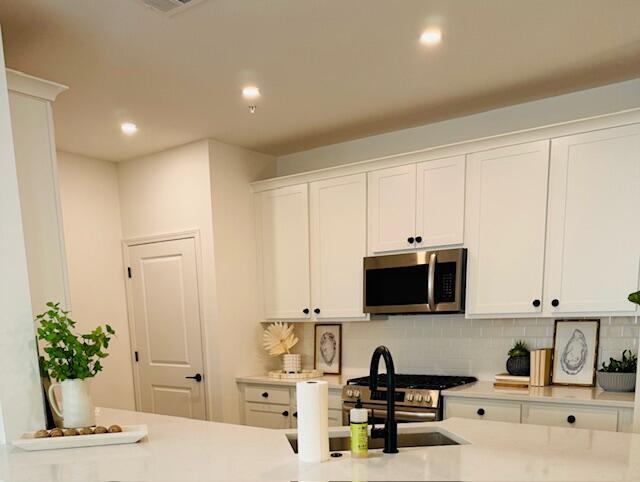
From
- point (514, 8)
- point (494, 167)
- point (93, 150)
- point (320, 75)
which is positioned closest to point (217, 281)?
point (93, 150)

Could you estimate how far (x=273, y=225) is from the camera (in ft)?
13.8

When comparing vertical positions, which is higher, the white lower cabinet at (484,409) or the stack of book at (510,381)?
the stack of book at (510,381)

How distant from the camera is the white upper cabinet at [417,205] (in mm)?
3350

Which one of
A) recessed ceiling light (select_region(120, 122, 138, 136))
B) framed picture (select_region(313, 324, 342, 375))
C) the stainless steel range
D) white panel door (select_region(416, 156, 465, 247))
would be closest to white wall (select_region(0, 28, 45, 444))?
recessed ceiling light (select_region(120, 122, 138, 136))

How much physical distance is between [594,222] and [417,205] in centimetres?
110

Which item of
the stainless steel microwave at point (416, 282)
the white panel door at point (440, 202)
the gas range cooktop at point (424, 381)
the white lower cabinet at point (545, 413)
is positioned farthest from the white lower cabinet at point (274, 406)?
the white panel door at point (440, 202)

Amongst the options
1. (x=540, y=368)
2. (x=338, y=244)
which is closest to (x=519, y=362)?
(x=540, y=368)

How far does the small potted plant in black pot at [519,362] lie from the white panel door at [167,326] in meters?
2.34

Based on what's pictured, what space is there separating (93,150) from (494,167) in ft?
10.3

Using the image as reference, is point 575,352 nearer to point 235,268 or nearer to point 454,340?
point 454,340

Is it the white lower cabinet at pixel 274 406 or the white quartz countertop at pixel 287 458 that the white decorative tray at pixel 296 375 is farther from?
the white quartz countertop at pixel 287 458

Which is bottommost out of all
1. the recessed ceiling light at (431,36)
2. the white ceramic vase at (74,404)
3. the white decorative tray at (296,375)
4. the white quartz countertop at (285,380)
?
the white quartz countertop at (285,380)

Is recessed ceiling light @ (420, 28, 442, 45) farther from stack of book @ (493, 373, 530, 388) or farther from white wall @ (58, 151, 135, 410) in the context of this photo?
white wall @ (58, 151, 135, 410)

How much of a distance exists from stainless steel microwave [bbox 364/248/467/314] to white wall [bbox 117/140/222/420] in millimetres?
1272
